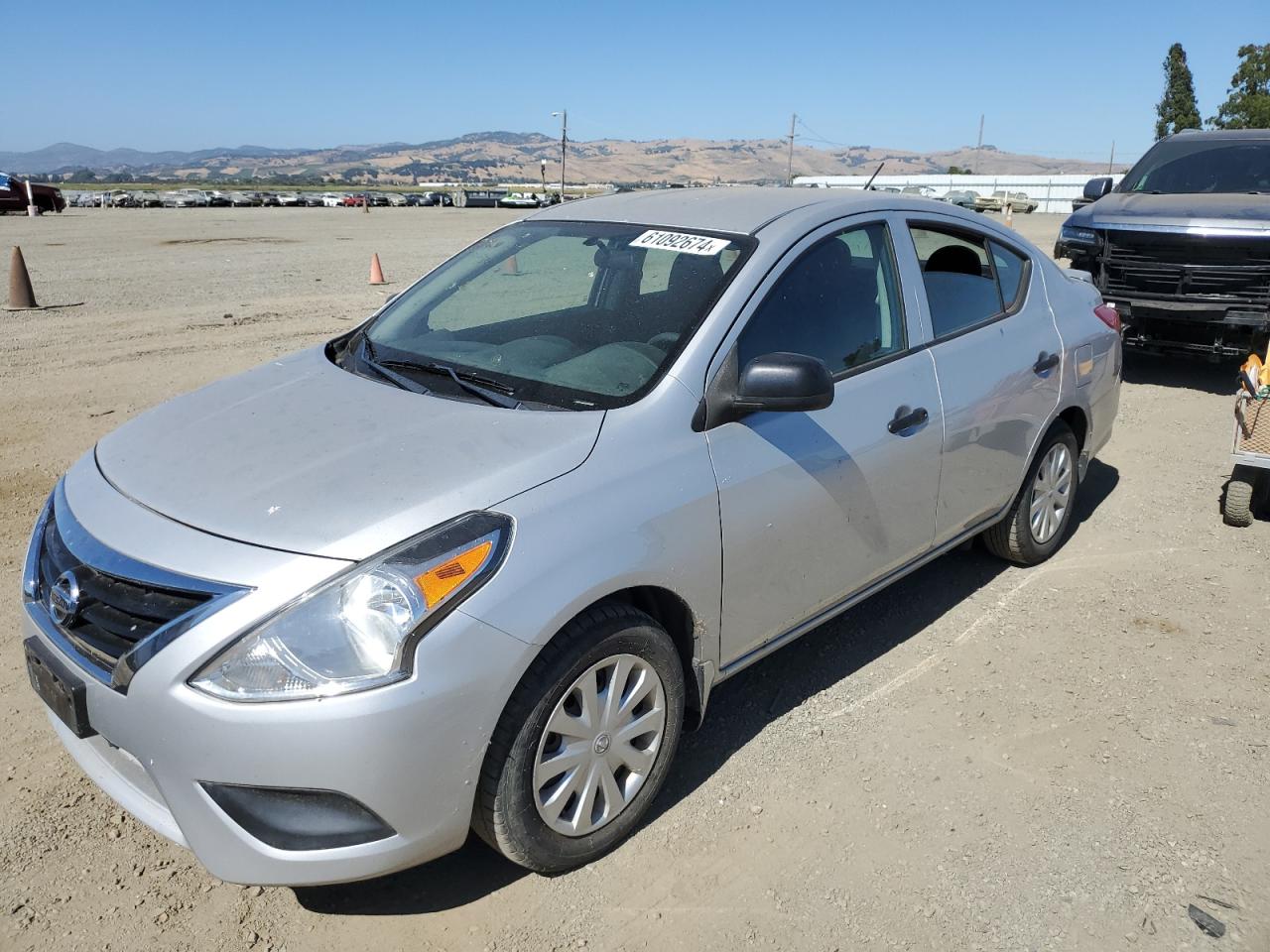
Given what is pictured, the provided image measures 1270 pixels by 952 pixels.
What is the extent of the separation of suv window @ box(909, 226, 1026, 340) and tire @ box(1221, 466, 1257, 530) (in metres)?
1.91

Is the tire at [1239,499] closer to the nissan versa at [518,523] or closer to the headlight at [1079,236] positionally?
the nissan versa at [518,523]

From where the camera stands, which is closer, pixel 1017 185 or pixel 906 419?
pixel 906 419

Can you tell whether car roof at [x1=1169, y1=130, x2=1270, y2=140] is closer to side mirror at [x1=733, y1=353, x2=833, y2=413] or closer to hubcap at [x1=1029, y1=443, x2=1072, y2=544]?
hubcap at [x1=1029, y1=443, x2=1072, y2=544]

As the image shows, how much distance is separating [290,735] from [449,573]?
19.5 inches

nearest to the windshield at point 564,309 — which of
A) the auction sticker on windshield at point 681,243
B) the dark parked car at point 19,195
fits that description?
the auction sticker on windshield at point 681,243

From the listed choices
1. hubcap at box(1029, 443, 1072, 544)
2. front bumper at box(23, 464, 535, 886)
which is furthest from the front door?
hubcap at box(1029, 443, 1072, 544)

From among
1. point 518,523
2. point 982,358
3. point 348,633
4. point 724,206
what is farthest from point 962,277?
point 348,633

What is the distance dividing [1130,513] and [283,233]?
2841 cm

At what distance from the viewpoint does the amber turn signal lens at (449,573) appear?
2322 millimetres

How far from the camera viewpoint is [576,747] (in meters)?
2.67

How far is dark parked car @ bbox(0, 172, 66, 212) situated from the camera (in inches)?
1331

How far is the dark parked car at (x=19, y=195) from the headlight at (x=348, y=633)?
127ft

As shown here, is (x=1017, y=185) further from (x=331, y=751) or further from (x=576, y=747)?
(x=331, y=751)

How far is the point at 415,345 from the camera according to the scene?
3.58 m
